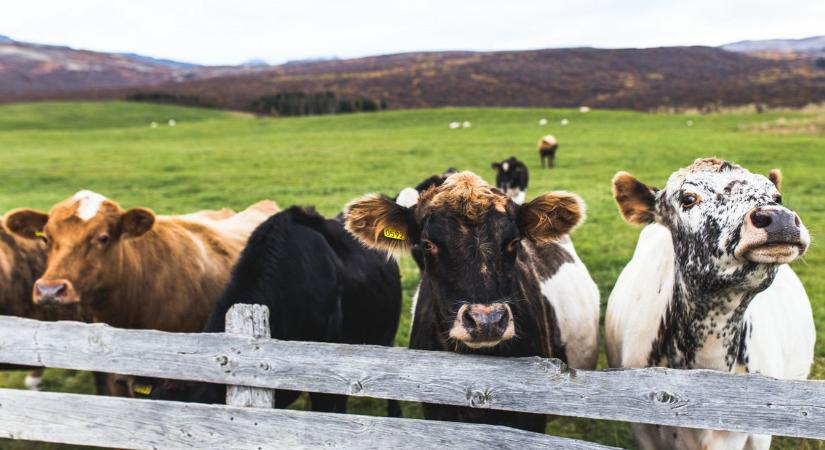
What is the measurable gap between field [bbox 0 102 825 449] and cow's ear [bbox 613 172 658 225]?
243 cm

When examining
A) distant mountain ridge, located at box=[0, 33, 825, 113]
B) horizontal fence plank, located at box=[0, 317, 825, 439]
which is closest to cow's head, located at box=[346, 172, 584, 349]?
horizontal fence plank, located at box=[0, 317, 825, 439]

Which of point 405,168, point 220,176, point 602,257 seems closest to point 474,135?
point 405,168

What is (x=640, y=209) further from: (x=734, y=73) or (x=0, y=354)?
(x=734, y=73)

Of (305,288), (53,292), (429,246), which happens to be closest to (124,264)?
(53,292)

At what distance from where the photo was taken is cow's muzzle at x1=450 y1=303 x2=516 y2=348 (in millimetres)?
2875

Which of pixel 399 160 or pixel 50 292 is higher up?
pixel 399 160

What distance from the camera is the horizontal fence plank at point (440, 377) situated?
9.67 feet

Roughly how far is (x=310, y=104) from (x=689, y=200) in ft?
214

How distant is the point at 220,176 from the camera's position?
23.8m

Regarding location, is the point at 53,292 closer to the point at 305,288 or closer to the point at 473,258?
the point at 305,288

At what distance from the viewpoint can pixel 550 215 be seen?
11.8 ft

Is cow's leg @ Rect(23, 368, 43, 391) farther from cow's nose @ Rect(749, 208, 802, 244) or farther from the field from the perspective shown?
cow's nose @ Rect(749, 208, 802, 244)

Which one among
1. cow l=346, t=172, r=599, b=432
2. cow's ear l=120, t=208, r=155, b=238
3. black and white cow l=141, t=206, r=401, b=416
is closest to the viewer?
cow l=346, t=172, r=599, b=432

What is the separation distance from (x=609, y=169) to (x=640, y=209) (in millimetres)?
19859
